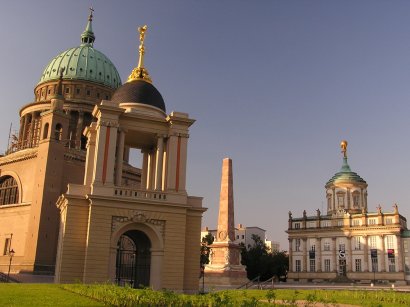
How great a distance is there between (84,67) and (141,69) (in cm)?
4144

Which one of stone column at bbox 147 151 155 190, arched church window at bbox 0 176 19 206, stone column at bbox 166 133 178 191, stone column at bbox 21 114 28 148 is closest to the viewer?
stone column at bbox 166 133 178 191

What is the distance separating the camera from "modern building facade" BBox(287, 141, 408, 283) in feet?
298

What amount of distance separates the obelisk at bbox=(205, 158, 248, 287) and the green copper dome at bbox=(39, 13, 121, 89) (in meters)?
31.9

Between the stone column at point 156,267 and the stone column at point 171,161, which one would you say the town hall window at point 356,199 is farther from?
the stone column at point 156,267

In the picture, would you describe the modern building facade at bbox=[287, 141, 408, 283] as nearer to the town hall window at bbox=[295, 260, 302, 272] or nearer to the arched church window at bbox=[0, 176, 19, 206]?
the town hall window at bbox=[295, 260, 302, 272]

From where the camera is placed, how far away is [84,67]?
255ft

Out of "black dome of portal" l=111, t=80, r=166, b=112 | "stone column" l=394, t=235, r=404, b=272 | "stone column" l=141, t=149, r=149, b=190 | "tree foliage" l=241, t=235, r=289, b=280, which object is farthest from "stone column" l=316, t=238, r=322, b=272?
"black dome of portal" l=111, t=80, r=166, b=112

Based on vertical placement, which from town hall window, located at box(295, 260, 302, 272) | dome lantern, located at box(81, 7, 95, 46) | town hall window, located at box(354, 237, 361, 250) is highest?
dome lantern, located at box(81, 7, 95, 46)

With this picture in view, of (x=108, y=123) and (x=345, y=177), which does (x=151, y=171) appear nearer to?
(x=108, y=123)

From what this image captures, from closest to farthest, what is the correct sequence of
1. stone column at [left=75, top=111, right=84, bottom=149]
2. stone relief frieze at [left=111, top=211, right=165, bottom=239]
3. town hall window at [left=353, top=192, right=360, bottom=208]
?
1. stone relief frieze at [left=111, top=211, right=165, bottom=239]
2. stone column at [left=75, top=111, right=84, bottom=149]
3. town hall window at [left=353, top=192, right=360, bottom=208]

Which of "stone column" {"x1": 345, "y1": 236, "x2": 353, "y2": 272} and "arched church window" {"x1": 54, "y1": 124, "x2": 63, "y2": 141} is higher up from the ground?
"arched church window" {"x1": 54, "y1": 124, "x2": 63, "y2": 141}

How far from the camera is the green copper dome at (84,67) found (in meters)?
76.8

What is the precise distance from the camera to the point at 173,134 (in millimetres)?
35000

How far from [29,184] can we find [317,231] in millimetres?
63756
